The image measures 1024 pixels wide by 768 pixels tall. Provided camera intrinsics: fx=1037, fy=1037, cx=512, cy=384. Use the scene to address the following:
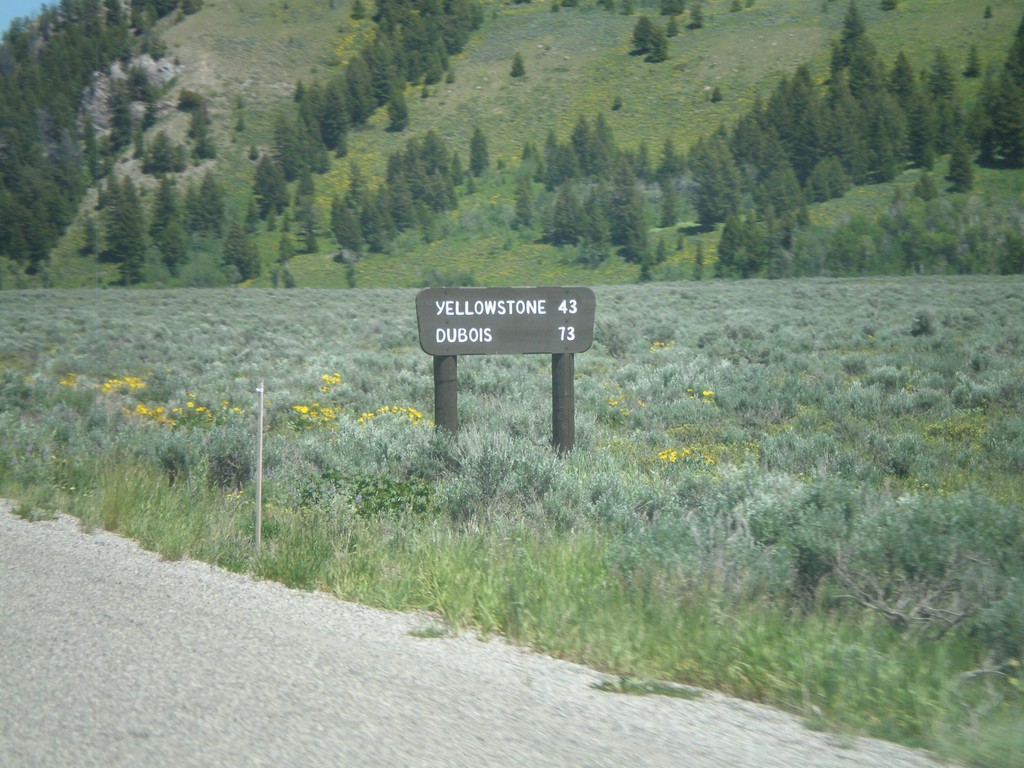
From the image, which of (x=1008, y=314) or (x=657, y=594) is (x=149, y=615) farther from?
(x=1008, y=314)

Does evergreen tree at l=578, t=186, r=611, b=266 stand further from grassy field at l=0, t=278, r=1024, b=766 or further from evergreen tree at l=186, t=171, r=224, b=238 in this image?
grassy field at l=0, t=278, r=1024, b=766

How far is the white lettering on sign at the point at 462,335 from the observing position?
9.09 metres

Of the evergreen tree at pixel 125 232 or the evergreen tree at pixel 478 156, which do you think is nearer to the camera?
the evergreen tree at pixel 125 232

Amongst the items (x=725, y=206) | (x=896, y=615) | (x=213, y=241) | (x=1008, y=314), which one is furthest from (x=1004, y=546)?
(x=213, y=241)

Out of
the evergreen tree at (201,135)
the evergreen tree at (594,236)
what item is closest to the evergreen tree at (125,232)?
the evergreen tree at (201,135)

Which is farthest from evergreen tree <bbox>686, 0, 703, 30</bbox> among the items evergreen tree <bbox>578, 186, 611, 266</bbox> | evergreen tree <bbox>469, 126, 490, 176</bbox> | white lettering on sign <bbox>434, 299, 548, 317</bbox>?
white lettering on sign <bbox>434, 299, 548, 317</bbox>

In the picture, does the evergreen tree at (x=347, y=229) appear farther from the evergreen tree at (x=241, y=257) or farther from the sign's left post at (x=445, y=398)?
the sign's left post at (x=445, y=398)

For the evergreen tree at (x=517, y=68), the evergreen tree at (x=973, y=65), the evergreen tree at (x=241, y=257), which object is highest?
the evergreen tree at (x=517, y=68)

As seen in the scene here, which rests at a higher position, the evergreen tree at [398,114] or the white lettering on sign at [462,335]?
the evergreen tree at [398,114]

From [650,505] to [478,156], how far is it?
291 feet

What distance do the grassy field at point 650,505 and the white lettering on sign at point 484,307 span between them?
1099mm

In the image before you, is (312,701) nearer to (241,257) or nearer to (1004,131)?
(241,257)

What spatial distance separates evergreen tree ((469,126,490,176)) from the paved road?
9010cm

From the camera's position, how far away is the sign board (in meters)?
9.09
